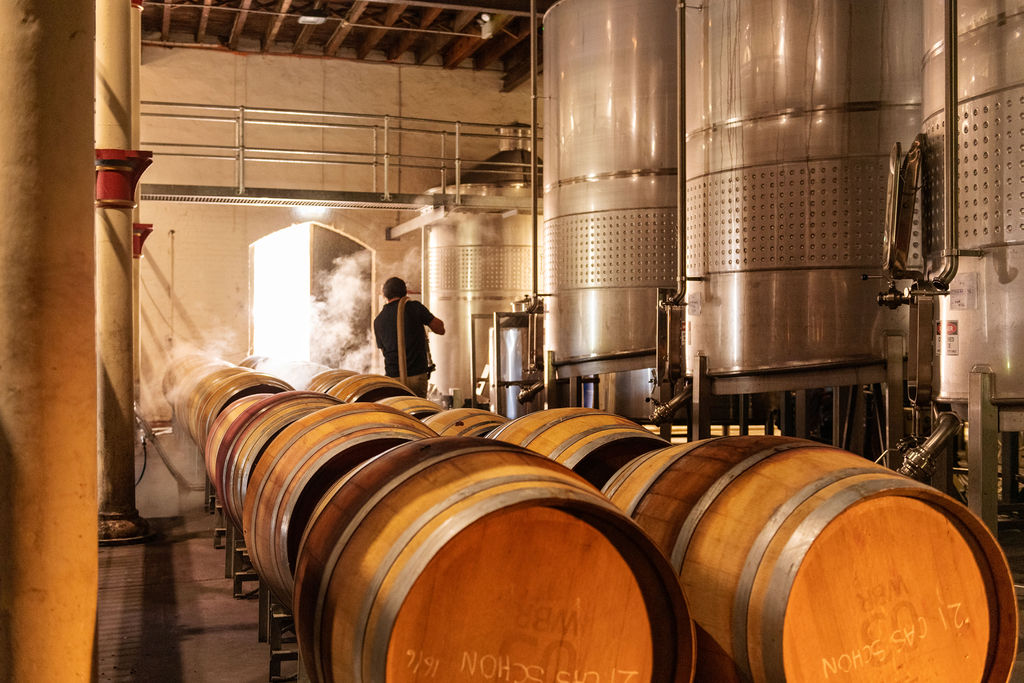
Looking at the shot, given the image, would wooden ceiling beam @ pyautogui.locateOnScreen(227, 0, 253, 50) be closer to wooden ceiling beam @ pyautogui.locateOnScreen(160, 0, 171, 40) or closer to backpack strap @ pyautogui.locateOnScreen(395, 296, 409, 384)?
wooden ceiling beam @ pyautogui.locateOnScreen(160, 0, 171, 40)

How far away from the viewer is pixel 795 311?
5.53 meters

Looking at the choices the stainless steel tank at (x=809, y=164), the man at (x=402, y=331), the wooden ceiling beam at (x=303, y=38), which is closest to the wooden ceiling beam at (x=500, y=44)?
the wooden ceiling beam at (x=303, y=38)

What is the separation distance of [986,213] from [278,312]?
14441 millimetres

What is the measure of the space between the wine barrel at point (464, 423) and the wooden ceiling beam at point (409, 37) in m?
11.6

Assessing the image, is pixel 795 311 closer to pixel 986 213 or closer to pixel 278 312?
pixel 986 213

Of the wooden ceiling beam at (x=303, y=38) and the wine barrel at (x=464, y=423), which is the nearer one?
the wine barrel at (x=464, y=423)

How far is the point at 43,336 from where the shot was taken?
2.53 metres

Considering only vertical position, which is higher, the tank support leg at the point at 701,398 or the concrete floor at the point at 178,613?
the tank support leg at the point at 701,398

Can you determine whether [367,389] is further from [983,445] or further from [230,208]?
[230,208]

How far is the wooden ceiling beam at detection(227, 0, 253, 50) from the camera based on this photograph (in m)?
14.9

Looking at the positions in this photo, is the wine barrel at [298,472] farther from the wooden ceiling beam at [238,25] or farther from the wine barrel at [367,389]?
the wooden ceiling beam at [238,25]

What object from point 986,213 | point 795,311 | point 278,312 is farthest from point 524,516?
point 278,312

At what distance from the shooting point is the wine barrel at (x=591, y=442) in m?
3.32

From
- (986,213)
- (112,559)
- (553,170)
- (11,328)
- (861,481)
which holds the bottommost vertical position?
(112,559)
